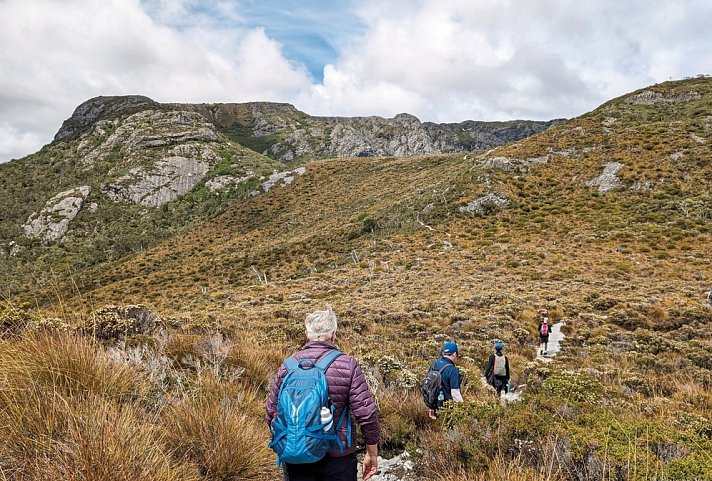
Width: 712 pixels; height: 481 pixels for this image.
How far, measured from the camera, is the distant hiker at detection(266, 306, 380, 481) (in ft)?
7.84

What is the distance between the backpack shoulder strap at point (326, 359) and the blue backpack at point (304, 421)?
0.02 m

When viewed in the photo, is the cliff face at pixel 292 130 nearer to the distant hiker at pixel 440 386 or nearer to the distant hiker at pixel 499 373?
the distant hiker at pixel 499 373

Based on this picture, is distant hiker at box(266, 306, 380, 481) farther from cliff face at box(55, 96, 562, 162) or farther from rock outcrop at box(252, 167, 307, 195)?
cliff face at box(55, 96, 562, 162)

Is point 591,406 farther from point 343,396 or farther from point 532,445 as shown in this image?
point 343,396

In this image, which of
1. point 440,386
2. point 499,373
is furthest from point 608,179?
point 440,386

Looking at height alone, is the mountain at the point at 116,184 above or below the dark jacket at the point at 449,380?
above

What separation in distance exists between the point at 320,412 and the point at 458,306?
15.1 metres

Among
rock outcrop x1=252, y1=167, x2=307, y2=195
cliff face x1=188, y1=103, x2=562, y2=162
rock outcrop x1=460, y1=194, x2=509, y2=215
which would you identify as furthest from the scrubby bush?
cliff face x1=188, y1=103, x2=562, y2=162

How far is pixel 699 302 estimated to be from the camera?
15086 millimetres

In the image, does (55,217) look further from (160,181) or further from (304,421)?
(304,421)

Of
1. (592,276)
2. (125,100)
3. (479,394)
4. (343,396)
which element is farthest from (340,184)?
(125,100)

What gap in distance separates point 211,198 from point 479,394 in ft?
238

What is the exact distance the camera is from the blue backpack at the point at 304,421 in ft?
7.79

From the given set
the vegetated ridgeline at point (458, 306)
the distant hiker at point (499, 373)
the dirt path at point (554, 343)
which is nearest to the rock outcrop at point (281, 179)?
the vegetated ridgeline at point (458, 306)
